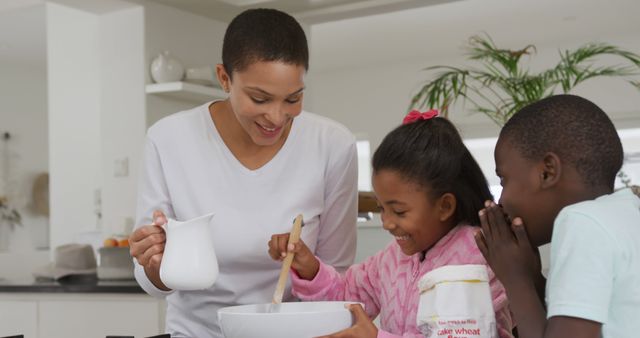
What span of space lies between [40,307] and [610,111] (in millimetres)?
6386

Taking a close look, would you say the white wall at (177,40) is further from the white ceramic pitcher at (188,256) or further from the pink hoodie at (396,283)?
the white ceramic pitcher at (188,256)

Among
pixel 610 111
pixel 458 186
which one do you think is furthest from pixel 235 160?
pixel 610 111

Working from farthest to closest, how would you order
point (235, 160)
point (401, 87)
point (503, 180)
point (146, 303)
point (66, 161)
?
1. point (401, 87)
2. point (66, 161)
3. point (146, 303)
4. point (235, 160)
5. point (503, 180)

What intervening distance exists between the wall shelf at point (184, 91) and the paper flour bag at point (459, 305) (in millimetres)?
3410

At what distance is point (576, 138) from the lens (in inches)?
42.8

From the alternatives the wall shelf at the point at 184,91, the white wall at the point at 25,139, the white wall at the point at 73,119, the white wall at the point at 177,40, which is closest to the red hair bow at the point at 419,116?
the wall shelf at the point at 184,91

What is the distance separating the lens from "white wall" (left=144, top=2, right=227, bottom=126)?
4.50 meters

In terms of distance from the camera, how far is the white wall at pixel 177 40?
450cm

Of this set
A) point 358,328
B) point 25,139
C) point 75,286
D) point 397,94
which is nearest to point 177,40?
point 75,286

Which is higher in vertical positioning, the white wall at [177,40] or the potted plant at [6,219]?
the white wall at [177,40]

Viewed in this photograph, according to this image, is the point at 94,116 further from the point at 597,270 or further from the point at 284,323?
the point at 597,270

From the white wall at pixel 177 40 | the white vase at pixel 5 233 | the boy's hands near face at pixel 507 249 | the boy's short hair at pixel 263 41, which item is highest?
the white wall at pixel 177 40

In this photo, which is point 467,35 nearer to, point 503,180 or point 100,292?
point 100,292

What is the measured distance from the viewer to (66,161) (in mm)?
5242
